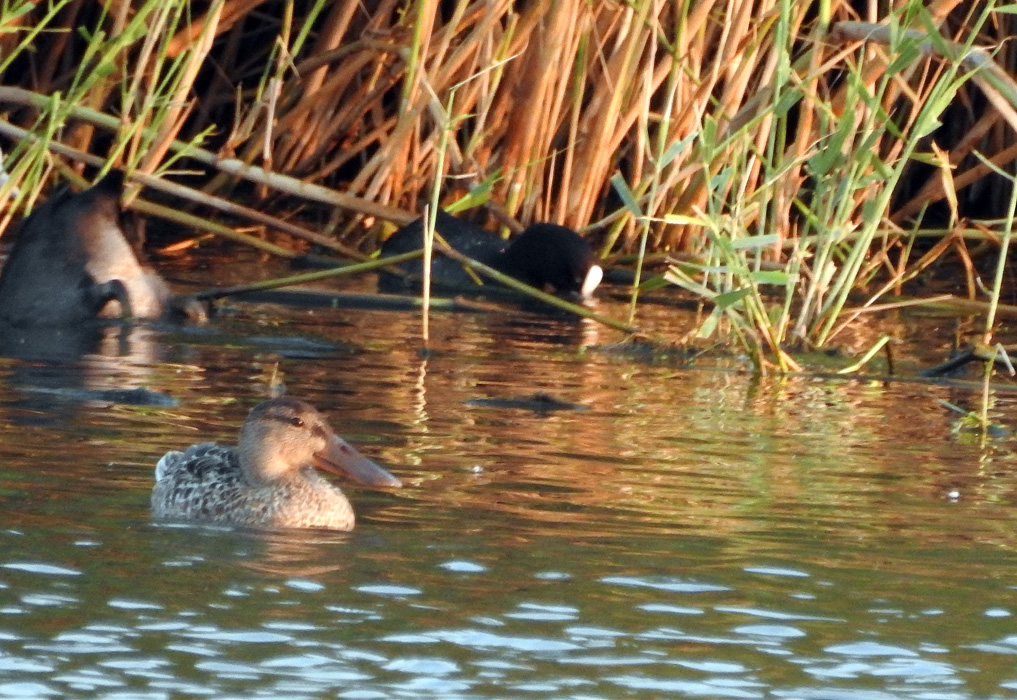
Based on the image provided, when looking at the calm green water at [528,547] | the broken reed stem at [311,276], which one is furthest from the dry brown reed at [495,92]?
the calm green water at [528,547]

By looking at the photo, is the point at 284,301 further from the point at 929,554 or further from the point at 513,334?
the point at 929,554

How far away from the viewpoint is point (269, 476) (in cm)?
503

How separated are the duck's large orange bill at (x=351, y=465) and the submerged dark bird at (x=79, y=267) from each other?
3093 millimetres

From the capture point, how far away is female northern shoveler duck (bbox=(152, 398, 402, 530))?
482 centimetres

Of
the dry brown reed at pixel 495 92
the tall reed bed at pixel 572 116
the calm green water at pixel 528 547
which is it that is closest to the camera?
the calm green water at pixel 528 547

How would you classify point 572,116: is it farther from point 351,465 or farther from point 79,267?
point 351,465

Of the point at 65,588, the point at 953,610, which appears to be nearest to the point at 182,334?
the point at 65,588

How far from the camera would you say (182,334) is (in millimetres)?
7770

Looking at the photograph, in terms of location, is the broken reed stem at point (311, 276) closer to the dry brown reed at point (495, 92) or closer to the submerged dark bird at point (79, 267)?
the submerged dark bird at point (79, 267)

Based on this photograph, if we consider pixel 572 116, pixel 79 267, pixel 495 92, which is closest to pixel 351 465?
pixel 79 267

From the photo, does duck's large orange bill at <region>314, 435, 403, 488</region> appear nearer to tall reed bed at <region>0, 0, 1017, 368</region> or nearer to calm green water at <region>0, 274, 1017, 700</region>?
calm green water at <region>0, 274, 1017, 700</region>

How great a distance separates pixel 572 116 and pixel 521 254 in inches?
29.0

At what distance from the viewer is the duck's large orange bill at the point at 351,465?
5.06 m

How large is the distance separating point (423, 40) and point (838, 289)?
2804mm
